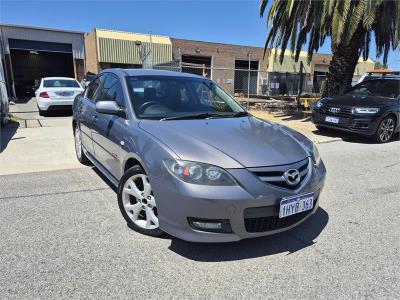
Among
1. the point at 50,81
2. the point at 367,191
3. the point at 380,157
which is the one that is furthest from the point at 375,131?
the point at 50,81

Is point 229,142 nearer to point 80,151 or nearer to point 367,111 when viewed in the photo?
point 80,151

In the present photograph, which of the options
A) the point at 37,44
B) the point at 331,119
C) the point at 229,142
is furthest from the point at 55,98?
the point at 37,44

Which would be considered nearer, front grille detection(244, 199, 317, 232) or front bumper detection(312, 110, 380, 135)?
front grille detection(244, 199, 317, 232)

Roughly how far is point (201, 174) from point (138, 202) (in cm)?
90

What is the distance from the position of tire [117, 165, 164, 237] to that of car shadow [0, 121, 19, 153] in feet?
16.4

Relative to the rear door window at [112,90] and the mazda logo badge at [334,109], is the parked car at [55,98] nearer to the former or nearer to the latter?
the rear door window at [112,90]

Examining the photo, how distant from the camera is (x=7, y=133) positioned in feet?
30.3

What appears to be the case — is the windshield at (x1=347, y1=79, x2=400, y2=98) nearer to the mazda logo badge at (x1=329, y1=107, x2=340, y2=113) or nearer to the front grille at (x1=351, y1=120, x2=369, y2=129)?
the mazda logo badge at (x1=329, y1=107, x2=340, y2=113)

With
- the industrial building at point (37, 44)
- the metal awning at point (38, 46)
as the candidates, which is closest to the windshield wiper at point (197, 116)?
the industrial building at point (37, 44)

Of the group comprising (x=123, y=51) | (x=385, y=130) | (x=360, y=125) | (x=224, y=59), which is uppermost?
(x=123, y=51)

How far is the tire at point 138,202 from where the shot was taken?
10.7ft

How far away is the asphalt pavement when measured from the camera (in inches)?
104

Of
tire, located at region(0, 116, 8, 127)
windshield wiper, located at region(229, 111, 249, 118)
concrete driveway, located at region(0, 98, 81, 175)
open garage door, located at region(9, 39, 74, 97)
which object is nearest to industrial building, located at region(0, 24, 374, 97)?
open garage door, located at region(9, 39, 74, 97)

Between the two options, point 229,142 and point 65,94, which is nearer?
point 229,142
